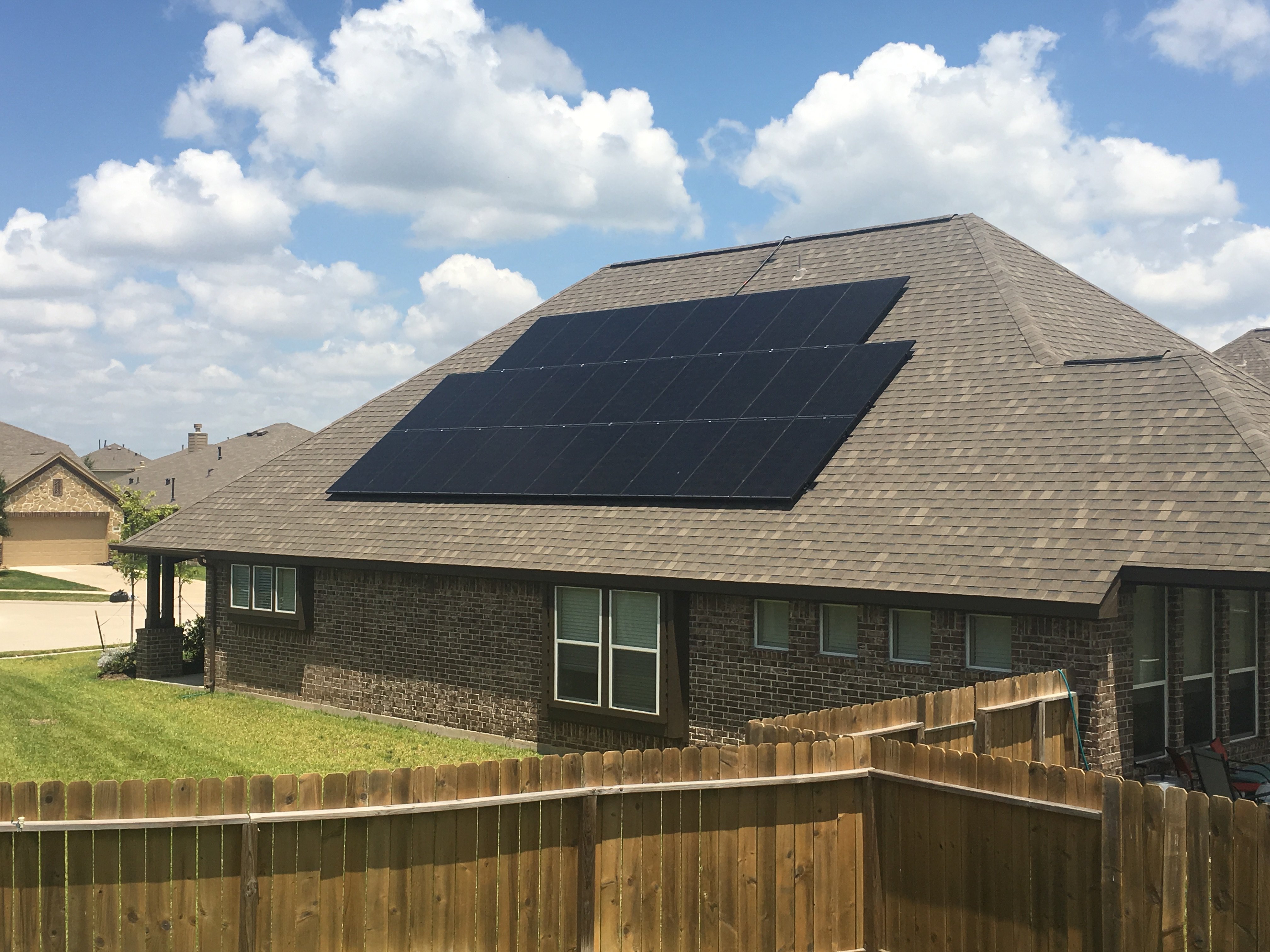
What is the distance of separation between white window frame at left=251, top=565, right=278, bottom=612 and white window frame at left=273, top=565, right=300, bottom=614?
12mm

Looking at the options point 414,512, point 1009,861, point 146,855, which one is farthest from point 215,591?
point 1009,861

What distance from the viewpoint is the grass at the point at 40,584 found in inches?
2119

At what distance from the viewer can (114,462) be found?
109 metres

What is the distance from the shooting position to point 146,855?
24.4 feet

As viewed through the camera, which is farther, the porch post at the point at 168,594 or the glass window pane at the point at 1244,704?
the porch post at the point at 168,594

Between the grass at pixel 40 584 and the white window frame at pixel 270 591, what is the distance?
34990 mm

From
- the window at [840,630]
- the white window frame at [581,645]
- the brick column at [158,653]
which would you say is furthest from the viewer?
the brick column at [158,653]

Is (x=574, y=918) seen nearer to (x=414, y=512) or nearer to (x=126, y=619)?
(x=414, y=512)

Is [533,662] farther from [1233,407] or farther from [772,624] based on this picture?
[1233,407]

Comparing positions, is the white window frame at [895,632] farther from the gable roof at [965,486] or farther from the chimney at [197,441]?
the chimney at [197,441]

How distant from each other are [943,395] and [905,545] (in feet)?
11.6

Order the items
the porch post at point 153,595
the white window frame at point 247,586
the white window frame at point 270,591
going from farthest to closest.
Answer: the porch post at point 153,595, the white window frame at point 247,586, the white window frame at point 270,591

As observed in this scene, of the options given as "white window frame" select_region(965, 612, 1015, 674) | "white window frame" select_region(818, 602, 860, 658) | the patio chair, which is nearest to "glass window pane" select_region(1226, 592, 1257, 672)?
the patio chair

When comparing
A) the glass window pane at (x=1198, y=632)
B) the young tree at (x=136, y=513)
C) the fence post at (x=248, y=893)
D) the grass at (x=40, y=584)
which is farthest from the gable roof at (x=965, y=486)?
the young tree at (x=136, y=513)
